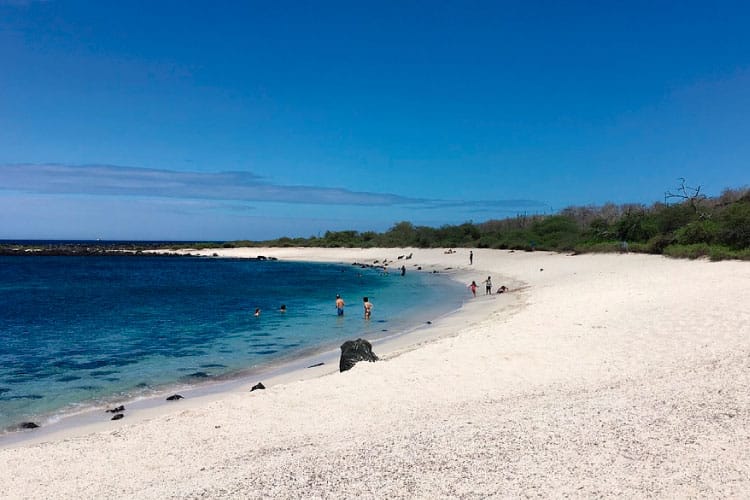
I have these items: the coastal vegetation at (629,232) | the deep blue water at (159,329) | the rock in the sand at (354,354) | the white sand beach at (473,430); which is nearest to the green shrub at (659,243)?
the coastal vegetation at (629,232)

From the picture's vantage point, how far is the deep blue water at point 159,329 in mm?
13625

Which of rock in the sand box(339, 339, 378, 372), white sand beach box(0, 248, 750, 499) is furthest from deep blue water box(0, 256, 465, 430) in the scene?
rock in the sand box(339, 339, 378, 372)

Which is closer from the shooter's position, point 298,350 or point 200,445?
point 200,445

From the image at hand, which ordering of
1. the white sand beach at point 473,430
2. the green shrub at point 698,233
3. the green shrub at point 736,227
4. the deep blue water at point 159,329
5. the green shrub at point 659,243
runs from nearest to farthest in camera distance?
the white sand beach at point 473,430 < the deep blue water at point 159,329 < the green shrub at point 736,227 < the green shrub at point 698,233 < the green shrub at point 659,243

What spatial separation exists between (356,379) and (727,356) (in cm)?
711

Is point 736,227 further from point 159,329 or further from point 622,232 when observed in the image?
point 159,329

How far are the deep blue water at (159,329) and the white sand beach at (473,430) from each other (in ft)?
11.4

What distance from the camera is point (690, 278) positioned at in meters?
20.9

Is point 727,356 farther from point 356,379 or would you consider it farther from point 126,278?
point 126,278

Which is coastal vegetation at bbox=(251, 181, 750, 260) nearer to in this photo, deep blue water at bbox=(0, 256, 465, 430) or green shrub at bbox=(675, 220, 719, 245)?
green shrub at bbox=(675, 220, 719, 245)

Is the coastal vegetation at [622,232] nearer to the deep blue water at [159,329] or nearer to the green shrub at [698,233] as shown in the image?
the green shrub at [698,233]

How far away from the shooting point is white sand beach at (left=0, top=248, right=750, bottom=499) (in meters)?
5.32

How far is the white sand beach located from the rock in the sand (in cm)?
63

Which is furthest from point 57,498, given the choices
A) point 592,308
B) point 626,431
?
point 592,308
